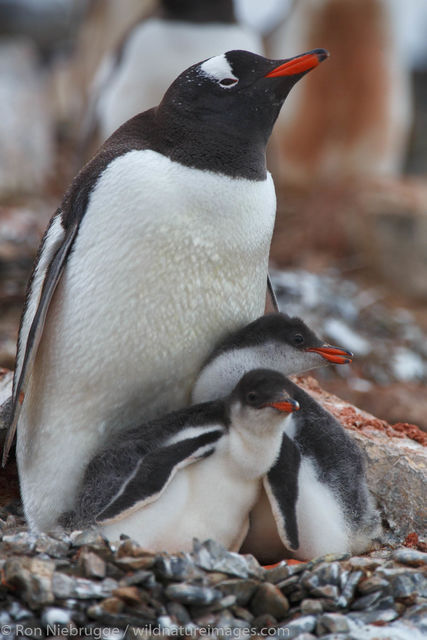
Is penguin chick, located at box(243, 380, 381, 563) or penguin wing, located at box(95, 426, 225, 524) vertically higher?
penguin wing, located at box(95, 426, 225, 524)

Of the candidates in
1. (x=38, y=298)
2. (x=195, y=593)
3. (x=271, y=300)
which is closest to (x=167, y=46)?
(x=271, y=300)

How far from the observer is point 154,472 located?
295cm

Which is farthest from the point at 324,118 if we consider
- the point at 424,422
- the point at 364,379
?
the point at 424,422

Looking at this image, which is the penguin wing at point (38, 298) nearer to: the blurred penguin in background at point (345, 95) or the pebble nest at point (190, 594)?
the pebble nest at point (190, 594)

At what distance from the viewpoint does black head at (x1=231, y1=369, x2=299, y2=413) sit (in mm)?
2861

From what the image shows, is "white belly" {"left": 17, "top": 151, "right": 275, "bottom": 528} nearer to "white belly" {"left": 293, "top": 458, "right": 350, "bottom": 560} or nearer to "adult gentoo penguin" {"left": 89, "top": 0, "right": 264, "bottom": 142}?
"white belly" {"left": 293, "top": 458, "right": 350, "bottom": 560}

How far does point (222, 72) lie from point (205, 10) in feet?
13.1

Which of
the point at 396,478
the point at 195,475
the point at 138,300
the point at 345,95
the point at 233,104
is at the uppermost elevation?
the point at 233,104

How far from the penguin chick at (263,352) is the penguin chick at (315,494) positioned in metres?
0.12

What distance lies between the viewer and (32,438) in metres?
3.35

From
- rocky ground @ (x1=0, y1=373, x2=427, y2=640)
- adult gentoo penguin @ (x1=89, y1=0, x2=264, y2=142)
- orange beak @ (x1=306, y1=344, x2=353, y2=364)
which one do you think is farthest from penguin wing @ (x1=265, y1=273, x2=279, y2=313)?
adult gentoo penguin @ (x1=89, y1=0, x2=264, y2=142)

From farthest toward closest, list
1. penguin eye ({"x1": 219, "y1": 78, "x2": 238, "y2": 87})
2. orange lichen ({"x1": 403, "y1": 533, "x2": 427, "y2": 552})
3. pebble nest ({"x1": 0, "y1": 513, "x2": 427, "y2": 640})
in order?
orange lichen ({"x1": 403, "y1": 533, "x2": 427, "y2": 552})
penguin eye ({"x1": 219, "y1": 78, "x2": 238, "y2": 87})
pebble nest ({"x1": 0, "y1": 513, "x2": 427, "y2": 640})

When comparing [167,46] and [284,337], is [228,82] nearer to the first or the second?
[284,337]

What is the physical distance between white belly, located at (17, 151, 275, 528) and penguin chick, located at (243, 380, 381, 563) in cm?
38
